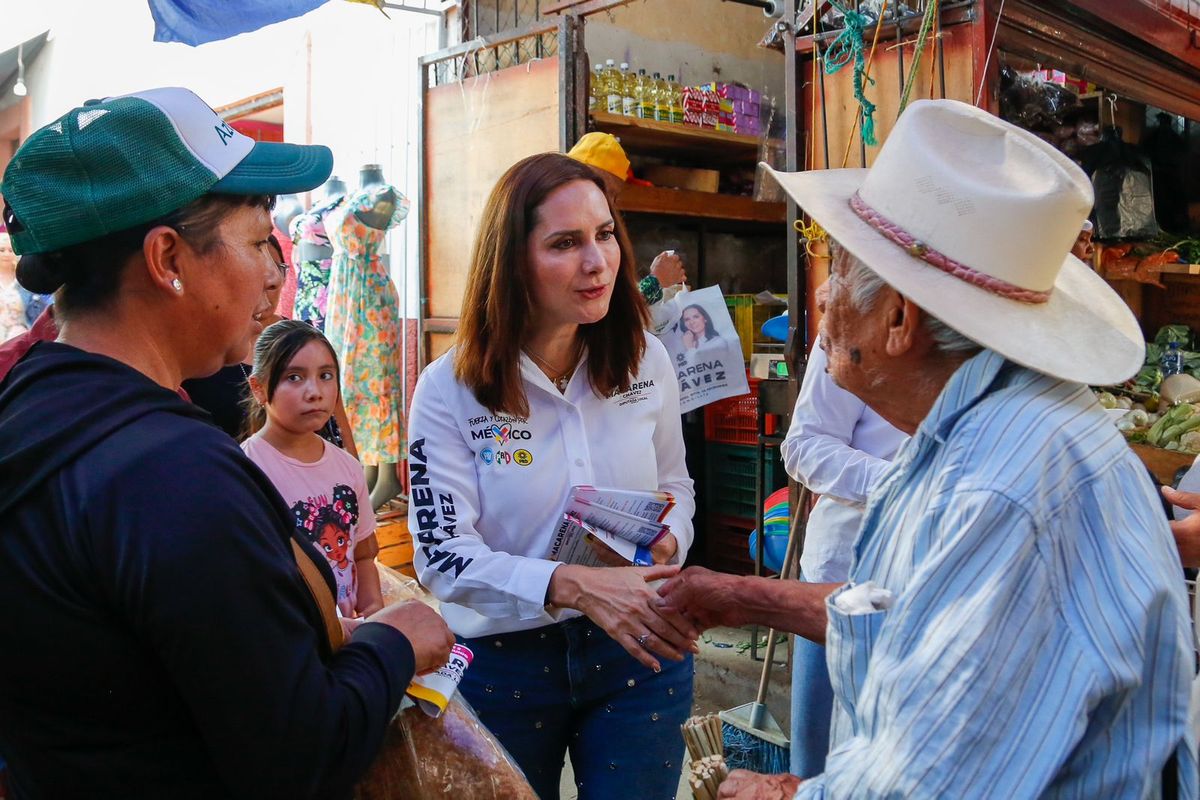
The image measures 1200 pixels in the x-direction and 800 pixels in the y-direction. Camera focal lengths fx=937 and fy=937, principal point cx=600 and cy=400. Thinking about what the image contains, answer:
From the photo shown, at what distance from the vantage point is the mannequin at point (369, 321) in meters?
5.66

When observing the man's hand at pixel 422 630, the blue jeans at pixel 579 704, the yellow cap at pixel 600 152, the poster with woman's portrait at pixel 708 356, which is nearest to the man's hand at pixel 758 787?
the man's hand at pixel 422 630

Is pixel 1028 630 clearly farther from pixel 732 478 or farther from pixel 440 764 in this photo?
pixel 732 478

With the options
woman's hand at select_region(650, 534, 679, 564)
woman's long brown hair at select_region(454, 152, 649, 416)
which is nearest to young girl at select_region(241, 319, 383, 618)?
woman's long brown hair at select_region(454, 152, 649, 416)

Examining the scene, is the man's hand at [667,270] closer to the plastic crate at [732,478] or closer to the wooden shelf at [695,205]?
the wooden shelf at [695,205]

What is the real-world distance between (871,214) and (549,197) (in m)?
1.01

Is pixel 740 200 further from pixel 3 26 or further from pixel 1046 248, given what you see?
pixel 3 26

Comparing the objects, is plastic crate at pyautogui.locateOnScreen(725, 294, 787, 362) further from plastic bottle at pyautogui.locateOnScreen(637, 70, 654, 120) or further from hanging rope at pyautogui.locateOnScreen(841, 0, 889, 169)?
hanging rope at pyautogui.locateOnScreen(841, 0, 889, 169)

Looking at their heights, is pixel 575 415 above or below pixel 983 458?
below

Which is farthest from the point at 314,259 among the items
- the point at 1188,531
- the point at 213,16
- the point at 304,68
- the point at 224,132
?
the point at 1188,531

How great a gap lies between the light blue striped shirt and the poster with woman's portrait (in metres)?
3.46

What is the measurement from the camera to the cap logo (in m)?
1.29

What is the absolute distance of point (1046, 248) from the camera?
123 centimetres

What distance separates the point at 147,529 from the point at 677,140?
580 cm

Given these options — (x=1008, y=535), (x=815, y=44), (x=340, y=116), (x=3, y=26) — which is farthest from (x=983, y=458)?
(x=3, y=26)
